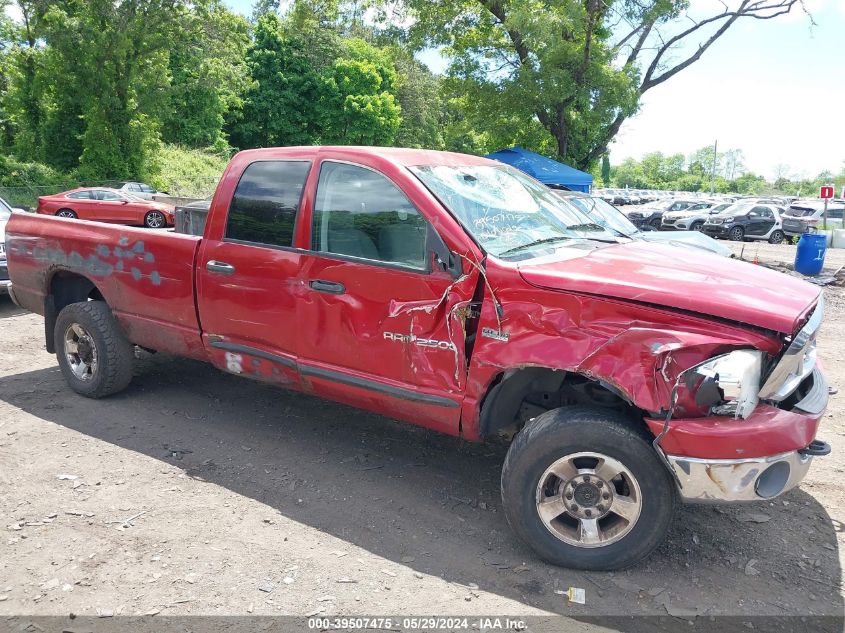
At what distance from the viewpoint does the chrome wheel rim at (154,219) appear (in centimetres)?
1694

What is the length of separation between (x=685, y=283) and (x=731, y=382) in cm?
50

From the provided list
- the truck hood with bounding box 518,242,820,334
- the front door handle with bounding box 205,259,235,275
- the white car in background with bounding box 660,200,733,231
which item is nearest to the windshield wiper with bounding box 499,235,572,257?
the truck hood with bounding box 518,242,820,334

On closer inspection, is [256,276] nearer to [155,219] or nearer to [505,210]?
[505,210]

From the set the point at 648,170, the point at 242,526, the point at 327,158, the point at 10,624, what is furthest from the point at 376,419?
the point at 648,170

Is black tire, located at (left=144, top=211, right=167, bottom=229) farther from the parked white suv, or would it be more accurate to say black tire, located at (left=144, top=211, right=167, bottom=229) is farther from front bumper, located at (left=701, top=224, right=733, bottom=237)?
the parked white suv

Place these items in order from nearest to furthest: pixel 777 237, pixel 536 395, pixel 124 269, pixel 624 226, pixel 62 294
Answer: pixel 536 395, pixel 124 269, pixel 62 294, pixel 624 226, pixel 777 237

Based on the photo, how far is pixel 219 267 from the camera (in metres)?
4.41

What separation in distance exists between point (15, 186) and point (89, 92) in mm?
5118

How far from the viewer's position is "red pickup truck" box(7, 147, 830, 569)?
9.53 ft

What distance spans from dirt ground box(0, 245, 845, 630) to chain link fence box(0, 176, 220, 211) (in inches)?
749

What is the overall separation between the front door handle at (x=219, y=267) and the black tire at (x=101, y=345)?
1.22m

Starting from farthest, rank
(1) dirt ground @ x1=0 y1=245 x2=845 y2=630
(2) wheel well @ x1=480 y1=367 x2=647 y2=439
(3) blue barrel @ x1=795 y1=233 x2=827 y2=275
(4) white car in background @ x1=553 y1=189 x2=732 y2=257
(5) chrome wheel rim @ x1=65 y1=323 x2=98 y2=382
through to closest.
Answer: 1. (3) blue barrel @ x1=795 y1=233 x2=827 y2=275
2. (4) white car in background @ x1=553 y1=189 x2=732 y2=257
3. (5) chrome wheel rim @ x1=65 y1=323 x2=98 y2=382
4. (2) wheel well @ x1=480 y1=367 x2=647 y2=439
5. (1) dirt ground @ x1=0 y1=245 x2=845 y2=630

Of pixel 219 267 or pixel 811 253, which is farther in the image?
pixel 811 253

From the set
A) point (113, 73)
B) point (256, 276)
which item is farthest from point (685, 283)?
point (113, 73)
